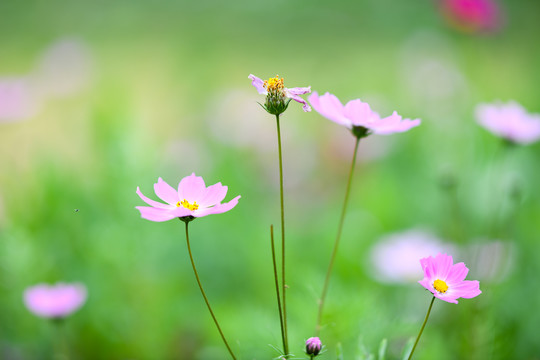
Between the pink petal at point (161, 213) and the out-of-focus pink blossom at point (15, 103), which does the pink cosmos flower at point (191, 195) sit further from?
the out-of-focus pink blossom at point (15, 103)

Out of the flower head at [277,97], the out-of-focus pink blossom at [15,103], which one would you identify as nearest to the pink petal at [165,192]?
the flower head at [277,97]

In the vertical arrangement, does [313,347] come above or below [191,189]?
below

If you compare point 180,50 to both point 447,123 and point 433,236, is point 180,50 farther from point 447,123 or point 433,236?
point 433,236

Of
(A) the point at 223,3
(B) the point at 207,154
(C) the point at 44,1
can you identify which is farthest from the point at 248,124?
(C) the point at 44,1

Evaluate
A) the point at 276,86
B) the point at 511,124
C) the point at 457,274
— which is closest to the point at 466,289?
the point at 457,274

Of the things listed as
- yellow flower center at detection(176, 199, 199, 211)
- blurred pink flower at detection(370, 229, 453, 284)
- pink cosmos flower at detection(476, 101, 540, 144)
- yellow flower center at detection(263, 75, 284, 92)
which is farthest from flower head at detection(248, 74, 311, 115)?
blurred pink flower at detection(370, 229, 453, 284)

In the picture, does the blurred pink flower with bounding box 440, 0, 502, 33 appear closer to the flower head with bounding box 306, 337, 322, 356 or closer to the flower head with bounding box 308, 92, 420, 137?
the flower head with bounding box 308, 92, 420, 137

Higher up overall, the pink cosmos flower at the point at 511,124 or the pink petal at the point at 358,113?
the pink cosmos flower at the point at 511,124

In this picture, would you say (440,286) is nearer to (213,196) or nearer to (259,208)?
(213,196)
